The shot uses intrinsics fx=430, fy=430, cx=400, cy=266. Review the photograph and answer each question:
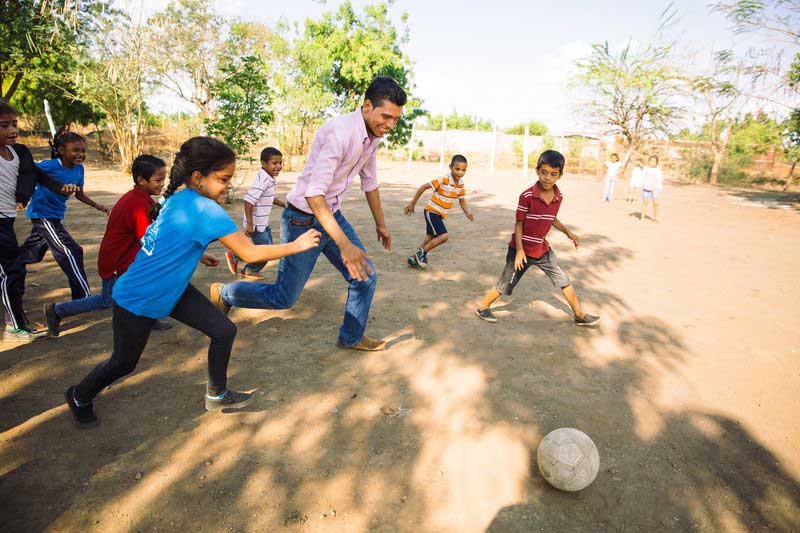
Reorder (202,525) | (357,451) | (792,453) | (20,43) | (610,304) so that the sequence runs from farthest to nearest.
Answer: (20,43), (610,304), (792,453), (357,451), (202,525)

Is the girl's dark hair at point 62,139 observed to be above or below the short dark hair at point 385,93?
below

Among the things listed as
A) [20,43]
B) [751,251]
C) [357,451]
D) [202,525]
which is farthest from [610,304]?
[20,43]

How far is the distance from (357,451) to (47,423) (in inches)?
76.7

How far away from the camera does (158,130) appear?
30.4 meters

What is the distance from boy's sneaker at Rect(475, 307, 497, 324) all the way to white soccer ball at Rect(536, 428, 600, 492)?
82.8 inches

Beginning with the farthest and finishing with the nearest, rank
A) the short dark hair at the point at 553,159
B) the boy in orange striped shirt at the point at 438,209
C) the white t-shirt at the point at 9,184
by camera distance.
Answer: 1. the boy in orange striped shirt at the point at 438,209
2. the short dark hair at the point at 553,159
3. the white t-shirt at the point at 9,184

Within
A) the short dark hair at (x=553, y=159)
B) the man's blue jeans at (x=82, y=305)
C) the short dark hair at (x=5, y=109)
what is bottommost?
the man's blue jeans at (x=82, y=305)

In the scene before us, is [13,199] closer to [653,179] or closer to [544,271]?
[544,271]

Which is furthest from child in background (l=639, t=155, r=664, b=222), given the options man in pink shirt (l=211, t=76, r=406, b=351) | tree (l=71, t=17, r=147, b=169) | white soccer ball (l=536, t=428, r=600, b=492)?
tree (l=71, t=17, r=147, b=169)

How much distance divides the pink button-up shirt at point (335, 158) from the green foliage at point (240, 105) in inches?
287

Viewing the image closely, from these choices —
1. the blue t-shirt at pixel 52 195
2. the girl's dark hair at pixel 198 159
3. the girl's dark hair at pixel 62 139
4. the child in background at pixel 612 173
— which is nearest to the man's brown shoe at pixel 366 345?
the girl's dark hair at pixel 198 159

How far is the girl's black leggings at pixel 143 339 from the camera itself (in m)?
Answer: 2.41

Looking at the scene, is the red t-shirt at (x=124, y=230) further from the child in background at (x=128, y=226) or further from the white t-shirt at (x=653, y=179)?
the white t-shirt at (x=653, y=179)

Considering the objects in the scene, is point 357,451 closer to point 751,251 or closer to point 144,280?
point 144,280
